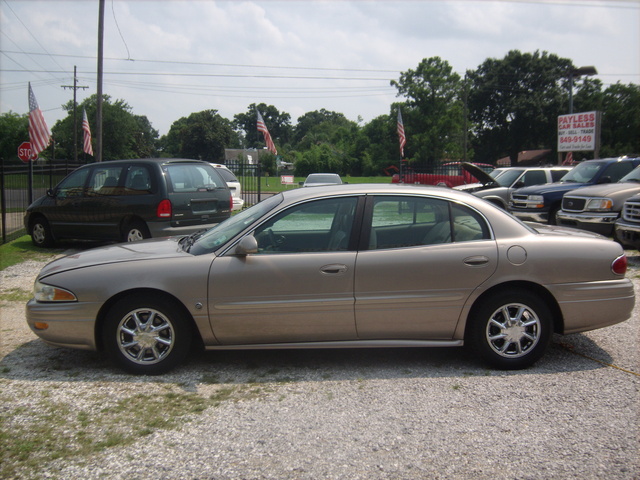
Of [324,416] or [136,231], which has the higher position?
[136,231]

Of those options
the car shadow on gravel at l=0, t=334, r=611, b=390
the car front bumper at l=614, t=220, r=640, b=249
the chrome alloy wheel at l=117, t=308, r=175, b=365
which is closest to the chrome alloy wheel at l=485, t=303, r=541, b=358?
the car shadow on gravel at l=0, t=334, r=611, b=390

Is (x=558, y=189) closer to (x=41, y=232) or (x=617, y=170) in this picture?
(x=617, y=170)

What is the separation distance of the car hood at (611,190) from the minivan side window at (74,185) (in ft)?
31.6

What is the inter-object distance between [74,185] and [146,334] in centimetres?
749

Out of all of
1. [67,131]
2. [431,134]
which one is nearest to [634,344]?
[431,134]

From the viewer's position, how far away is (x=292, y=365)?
4.93 m

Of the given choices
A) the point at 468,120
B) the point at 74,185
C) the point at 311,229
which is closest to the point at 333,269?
the point at 311,229

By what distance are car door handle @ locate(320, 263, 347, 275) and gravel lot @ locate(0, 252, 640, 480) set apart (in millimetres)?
838

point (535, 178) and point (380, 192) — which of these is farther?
point (535, 178)

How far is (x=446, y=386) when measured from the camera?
4.42m

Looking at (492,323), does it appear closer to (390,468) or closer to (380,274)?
(380,274)

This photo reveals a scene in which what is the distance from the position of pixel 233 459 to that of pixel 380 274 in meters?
1.88

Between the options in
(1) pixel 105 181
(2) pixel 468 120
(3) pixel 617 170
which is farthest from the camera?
(2) pixel 468 120

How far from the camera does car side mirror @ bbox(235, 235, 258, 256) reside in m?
4.54
